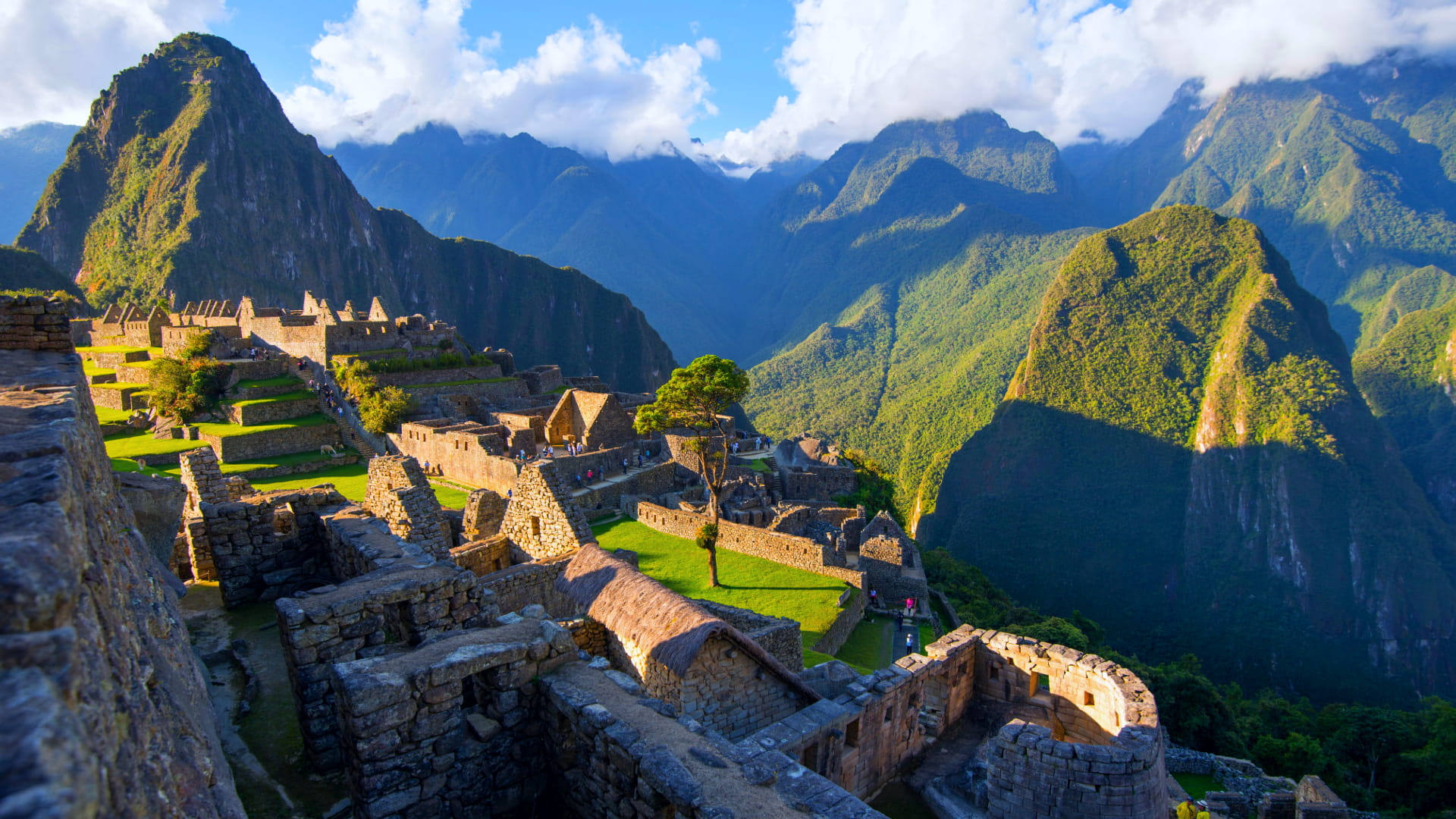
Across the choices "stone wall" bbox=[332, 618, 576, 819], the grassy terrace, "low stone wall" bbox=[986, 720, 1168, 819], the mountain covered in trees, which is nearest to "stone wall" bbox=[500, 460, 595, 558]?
"stone wall" bbox=[332, 618, 576, 819]

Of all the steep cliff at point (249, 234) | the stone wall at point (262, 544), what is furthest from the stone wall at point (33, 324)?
the steep cliff at point (249, 234)

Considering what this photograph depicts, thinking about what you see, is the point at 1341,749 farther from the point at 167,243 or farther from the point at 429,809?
the point at 167,243

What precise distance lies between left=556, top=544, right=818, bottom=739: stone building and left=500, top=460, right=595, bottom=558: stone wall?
6.42ft

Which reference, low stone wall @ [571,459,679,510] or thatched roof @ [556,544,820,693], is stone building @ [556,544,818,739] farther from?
low stone wall @ [571,459,679,510]

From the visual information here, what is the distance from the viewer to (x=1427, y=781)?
22.6 m

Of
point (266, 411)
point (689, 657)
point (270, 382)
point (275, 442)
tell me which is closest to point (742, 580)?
point (689, 657)

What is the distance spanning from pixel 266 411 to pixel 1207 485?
95058mm

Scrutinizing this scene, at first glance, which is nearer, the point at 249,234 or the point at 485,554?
the point at 485,554

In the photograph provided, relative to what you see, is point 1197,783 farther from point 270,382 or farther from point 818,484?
point 270,382

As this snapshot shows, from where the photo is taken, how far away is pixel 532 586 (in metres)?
9.04

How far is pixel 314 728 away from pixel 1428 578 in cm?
10401

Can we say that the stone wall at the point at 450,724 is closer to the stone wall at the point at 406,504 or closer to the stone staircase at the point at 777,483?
the stone wall at the point at 406,504

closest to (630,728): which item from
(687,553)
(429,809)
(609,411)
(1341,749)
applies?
(429,809)

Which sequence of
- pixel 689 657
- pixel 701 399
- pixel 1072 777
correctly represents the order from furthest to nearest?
pixel 701 399, pixel 1072 777, pixel 689 657
